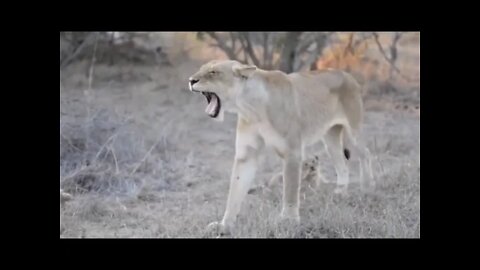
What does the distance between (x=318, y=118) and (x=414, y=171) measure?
4.42 ft

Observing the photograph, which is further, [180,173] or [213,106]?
[180,173]

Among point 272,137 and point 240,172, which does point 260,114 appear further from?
point 240,172

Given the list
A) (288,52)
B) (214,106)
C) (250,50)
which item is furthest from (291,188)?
(250,50)

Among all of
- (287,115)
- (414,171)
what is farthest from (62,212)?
(414,171)

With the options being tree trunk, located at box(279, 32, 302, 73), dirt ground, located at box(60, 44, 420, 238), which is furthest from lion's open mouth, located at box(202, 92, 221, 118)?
tree trunk, located at box(279, 32, 302, 73)

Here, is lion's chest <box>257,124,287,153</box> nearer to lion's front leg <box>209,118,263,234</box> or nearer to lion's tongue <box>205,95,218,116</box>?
lion's front leg <box>209,118,263,234</box>

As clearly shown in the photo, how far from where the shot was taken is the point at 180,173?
626cm

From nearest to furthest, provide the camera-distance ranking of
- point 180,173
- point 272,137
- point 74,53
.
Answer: point 272,137 < point 180,173 < point 74,53

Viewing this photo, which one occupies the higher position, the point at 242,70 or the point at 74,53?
the point at 74,53

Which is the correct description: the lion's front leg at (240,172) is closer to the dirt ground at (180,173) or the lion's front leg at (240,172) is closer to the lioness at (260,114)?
the lioness at (260,114)

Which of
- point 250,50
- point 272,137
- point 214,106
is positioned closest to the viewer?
point 214,106

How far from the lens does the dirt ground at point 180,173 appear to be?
4.86 meters

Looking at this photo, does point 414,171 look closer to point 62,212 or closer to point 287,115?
point 287,115

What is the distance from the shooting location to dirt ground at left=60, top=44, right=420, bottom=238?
4.86 m
